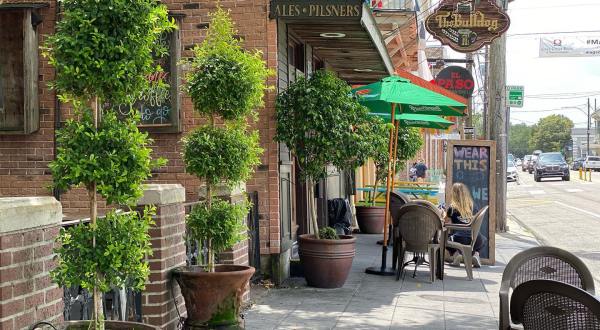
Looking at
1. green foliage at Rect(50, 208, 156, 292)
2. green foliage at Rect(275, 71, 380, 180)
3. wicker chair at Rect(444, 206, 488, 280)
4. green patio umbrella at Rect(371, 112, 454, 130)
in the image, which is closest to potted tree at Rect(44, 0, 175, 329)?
green foliage at Rect(50, 208, 156, 292)

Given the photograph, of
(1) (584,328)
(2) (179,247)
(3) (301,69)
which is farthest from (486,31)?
(1) (584,328)

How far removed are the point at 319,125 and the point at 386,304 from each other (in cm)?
218

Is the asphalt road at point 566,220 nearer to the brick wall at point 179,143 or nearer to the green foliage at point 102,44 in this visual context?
the brick wall at point 179,143

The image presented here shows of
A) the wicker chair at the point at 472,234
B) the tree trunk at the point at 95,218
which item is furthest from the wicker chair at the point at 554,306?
the wicker chair at the point at 472,234

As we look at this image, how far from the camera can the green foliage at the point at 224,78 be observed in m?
6.41

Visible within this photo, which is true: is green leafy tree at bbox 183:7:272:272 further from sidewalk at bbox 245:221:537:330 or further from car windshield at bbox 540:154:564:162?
car windshield at bbox 540:154:564:162

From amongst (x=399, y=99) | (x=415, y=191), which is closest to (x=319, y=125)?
(x=399, y=99)

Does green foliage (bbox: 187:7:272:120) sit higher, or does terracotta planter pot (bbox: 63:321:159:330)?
green foliage (bbox: 187:7:272:120)

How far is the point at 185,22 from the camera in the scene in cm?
938

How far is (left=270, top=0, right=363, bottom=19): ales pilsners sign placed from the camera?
880cm

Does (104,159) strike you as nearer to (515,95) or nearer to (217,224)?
(217,224)

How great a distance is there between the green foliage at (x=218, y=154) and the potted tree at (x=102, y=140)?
2.05 meters

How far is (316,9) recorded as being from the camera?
8875 mm

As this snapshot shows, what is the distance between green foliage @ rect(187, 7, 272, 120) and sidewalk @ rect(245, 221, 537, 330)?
82.4 inches
